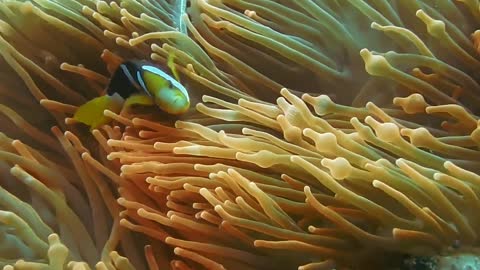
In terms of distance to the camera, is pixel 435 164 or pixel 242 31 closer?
pixel 435 164

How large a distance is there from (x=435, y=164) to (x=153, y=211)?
460mm

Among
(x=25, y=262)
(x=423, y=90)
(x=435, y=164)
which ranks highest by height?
(x=423, y=90)

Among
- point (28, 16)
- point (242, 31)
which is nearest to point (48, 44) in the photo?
point (28, 16)

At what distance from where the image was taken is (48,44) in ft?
4.68

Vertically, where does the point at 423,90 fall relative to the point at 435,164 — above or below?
above

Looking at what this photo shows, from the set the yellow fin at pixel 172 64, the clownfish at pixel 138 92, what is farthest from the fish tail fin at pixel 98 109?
the yellow fin at pixel 172 64

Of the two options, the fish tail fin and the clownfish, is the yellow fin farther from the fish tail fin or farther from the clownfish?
the fish tail fin

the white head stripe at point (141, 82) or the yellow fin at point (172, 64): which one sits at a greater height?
the yellow fin at point (172, 64)

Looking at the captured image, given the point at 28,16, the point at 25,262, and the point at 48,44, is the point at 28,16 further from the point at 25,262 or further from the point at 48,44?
the point at 25,262

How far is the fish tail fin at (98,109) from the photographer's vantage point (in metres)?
1.28

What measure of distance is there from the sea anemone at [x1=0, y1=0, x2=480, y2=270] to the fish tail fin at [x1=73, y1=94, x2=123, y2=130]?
0.02 m

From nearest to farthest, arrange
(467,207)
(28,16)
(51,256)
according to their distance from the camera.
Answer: (467,207), (51,256), (28,16)

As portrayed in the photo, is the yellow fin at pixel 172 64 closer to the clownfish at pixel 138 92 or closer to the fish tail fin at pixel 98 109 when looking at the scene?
the clownfish at pixel 138 92

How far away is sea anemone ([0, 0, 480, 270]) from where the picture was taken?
0.98 m
